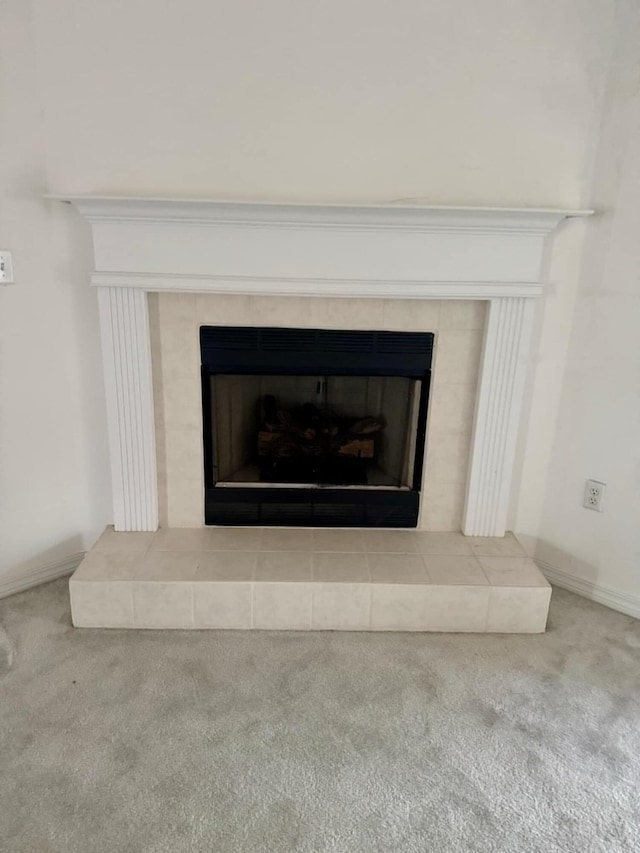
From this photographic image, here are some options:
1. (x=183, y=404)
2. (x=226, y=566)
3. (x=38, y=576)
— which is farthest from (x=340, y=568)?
(x=38, y=576)

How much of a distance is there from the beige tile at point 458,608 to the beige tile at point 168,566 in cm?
86

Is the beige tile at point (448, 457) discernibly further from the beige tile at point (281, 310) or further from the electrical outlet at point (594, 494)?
the beige tile at point (281, 310)

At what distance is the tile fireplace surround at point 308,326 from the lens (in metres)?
1.97

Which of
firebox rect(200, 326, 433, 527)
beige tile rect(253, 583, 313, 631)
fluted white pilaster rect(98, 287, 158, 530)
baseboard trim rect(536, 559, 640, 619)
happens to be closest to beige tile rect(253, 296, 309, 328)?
firebox rect(200, 326, 433, 527)

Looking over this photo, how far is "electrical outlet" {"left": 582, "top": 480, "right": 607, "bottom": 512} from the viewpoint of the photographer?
7.29 feet

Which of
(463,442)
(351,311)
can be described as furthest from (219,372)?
(463,442)

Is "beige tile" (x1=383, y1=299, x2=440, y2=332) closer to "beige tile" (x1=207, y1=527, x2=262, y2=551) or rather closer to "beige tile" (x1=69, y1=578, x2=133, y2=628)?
"beige tile" (x1=207, y1=527, x2=262, y2=551)

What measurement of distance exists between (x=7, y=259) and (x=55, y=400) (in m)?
0.52

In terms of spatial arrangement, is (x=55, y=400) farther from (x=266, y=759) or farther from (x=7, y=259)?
(x=266, y=759)

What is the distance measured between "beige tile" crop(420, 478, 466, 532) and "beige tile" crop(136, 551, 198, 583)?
94 centimetres

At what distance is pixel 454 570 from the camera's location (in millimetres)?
2111

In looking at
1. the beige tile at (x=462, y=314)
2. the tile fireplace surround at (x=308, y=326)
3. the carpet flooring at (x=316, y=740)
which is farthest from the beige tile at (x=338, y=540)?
the beige tile at (x=462, y=314)

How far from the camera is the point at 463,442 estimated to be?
2.30m

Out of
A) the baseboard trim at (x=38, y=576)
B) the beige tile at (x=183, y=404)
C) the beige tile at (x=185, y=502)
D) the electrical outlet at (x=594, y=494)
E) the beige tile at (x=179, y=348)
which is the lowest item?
the baseboard trim at (x=38, y=576)
